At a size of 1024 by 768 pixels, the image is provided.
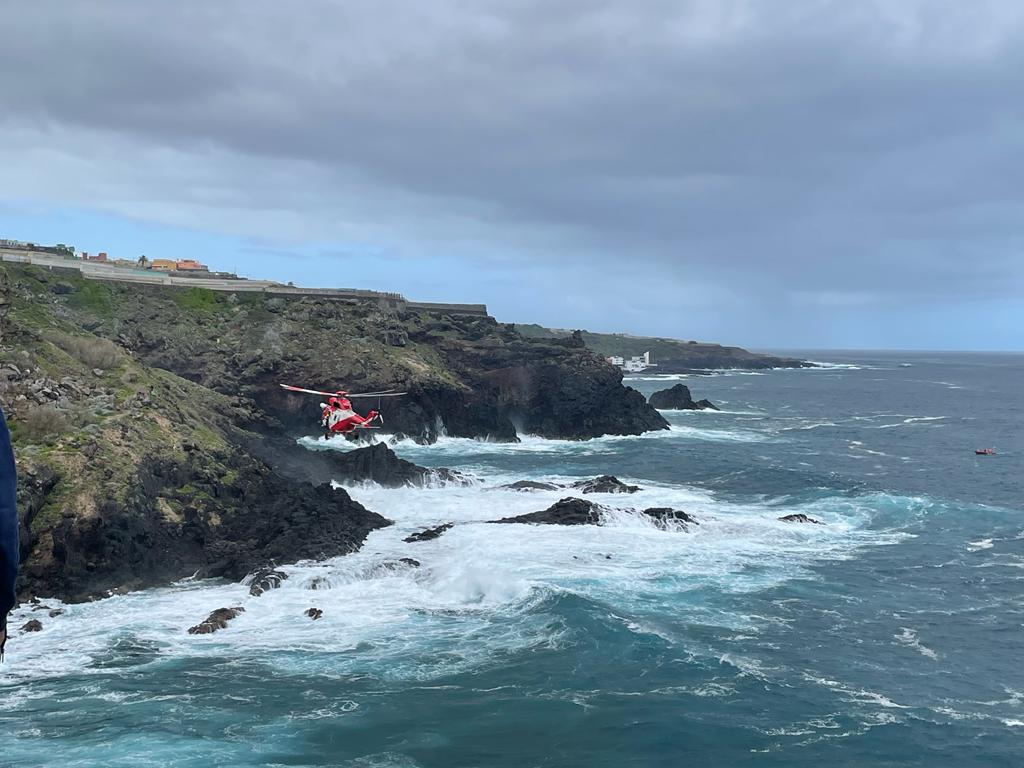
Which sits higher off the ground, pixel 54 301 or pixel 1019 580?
pixel 54 301

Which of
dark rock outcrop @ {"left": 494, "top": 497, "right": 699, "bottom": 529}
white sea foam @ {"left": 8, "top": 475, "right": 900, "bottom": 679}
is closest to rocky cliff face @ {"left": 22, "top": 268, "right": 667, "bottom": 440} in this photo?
white sea foam @ {"left": 8, "top": 475, "right": 900, "bottom": 679}

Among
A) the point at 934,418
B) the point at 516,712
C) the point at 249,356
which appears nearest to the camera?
the point at 516,712

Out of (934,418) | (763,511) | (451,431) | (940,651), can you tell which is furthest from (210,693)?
(934,418)

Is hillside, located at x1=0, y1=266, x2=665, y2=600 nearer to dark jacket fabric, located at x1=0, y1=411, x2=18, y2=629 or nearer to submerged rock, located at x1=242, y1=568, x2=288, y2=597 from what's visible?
submerged rock, located at x1=242, y1=568, x2=288, y2=597

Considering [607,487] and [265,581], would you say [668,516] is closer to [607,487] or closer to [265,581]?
[607,487]

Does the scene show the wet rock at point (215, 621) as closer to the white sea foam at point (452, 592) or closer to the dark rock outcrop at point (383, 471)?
the white sea foam at point (452, 592)

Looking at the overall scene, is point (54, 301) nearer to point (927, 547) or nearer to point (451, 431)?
point (451, 431)
